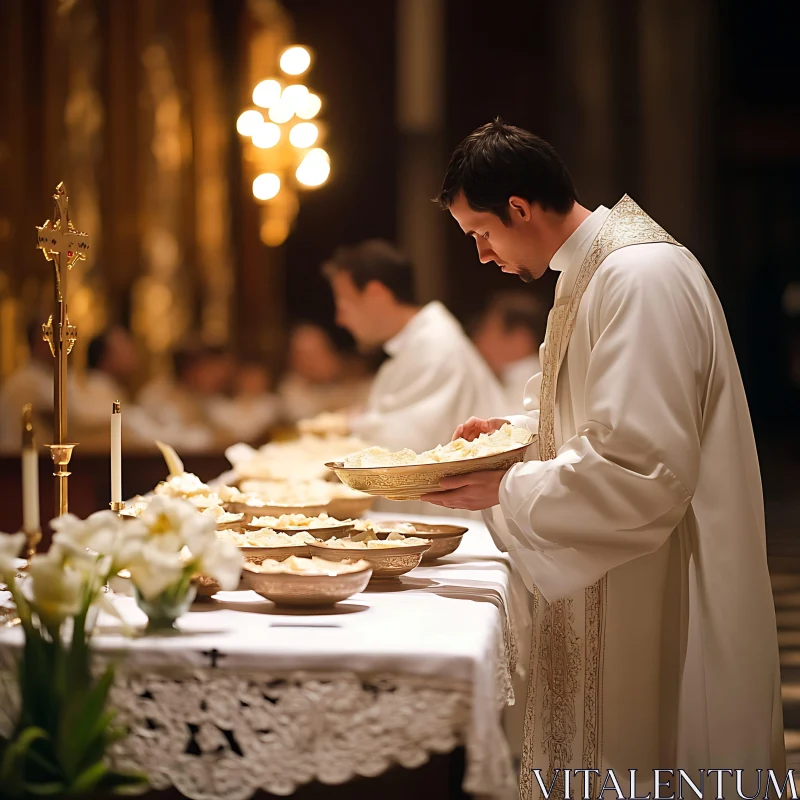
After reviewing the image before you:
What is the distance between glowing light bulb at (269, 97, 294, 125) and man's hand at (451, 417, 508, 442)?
416 cm

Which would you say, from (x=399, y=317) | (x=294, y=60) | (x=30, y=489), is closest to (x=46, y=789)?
(x=30, y=489)

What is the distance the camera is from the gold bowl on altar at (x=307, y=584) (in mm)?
2279

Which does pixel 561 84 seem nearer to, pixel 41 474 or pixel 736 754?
pixel 41 474

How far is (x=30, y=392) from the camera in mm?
12289

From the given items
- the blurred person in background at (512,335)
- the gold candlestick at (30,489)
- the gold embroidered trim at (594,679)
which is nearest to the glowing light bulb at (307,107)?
the blurred person in background at (512,335)

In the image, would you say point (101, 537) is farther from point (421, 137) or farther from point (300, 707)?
point (421, 137)

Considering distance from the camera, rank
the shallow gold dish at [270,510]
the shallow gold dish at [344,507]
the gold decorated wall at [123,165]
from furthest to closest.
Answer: the gold decorated wall at [123,165] < the shallow gold dish at [344,507] < the shallow gold dish at [270,510]

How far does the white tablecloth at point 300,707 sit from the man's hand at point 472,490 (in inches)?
21.4

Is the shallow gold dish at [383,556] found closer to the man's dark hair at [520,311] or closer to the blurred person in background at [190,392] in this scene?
the man's dark hair at [520,311]

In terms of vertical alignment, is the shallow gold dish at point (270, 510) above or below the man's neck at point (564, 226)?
below

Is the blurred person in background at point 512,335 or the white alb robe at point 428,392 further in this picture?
the blurred person in background at point 512,335

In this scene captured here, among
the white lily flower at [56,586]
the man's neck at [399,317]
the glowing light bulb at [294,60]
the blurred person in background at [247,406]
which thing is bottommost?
the blurred person in background at [247,406]

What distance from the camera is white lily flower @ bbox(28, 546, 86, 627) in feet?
6.34

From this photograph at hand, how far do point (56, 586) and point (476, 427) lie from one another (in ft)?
4.50
